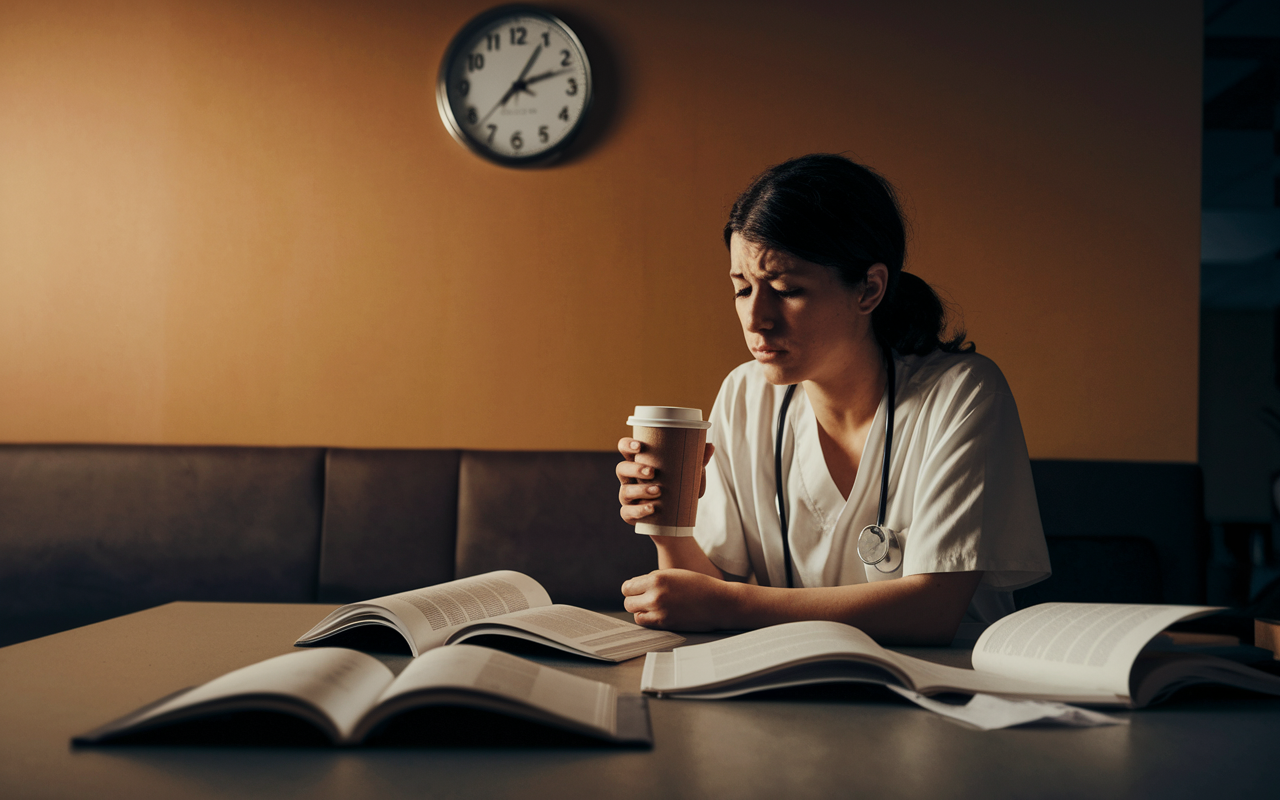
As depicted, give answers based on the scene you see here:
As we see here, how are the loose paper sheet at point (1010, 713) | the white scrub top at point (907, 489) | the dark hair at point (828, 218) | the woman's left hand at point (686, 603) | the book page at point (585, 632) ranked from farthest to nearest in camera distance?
the dark hair at point (828, 218) → the white scrub top at point (907, 489) → the woman's left hand at point (686, 603) → the book page at point (585, 632) → the loose paper sheet at point (1010, 713)

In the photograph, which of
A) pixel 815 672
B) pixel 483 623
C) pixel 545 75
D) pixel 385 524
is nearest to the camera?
pixel 815 672

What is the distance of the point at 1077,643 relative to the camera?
80 cm

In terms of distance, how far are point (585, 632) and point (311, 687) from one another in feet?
1.39

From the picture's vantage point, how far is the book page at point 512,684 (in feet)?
1.93

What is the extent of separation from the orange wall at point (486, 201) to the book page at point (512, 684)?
69.6 inches

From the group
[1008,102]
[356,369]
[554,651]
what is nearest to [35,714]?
[554,651]

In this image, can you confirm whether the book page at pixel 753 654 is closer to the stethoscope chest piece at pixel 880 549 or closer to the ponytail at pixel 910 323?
the stethoscope chest piece at pixel 880 549

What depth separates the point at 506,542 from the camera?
7.16 feet

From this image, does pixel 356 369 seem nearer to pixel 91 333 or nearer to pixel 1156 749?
pixel 91 333

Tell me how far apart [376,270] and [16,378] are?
1180mm

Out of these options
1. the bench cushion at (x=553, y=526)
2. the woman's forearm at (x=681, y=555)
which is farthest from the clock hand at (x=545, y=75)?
the woman's forearm at (x=681, y=555)

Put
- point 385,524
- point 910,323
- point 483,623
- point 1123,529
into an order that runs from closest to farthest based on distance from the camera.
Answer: point 483,623 < point 910,323 < point 1123,529 < point 385,524

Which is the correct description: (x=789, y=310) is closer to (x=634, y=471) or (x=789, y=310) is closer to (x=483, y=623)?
(x=634, y=471)

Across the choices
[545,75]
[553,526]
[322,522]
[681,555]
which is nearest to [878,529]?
[681,555]
